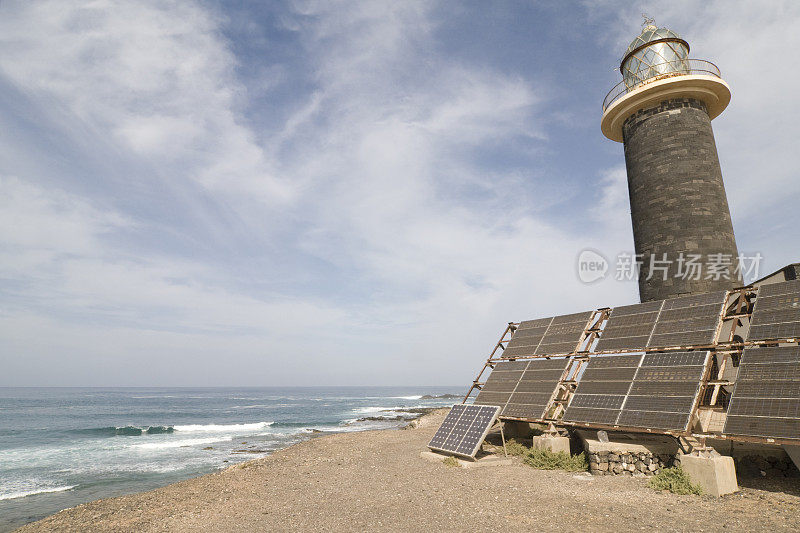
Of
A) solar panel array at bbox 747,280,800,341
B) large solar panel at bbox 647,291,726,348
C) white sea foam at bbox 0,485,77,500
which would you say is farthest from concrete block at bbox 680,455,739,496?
white sea foam at bbox 0,485,77,500

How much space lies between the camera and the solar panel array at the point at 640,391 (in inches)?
450

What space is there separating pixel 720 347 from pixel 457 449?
29.8ft

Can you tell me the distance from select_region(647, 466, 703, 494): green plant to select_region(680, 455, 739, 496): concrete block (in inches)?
5.5

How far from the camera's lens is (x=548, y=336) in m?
18.9

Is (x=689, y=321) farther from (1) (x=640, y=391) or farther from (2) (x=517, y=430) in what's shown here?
(2) (x=517, y=430)

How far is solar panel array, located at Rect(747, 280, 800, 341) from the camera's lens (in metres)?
11.0

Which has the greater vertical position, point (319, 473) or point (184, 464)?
point (319, 473)

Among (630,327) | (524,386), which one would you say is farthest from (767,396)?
(524,386)

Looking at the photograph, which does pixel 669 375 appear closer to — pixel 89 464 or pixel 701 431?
pixel 701 431

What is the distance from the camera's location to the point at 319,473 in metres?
15.4

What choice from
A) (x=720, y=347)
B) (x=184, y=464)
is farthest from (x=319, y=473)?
(x=184, y=464)

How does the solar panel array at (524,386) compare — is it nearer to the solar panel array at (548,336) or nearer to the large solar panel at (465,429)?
the solar panel array at (548,336)

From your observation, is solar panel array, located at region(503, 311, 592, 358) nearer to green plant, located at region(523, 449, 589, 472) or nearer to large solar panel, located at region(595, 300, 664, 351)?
large solar panel, located at region(595, 300, 664, 351)

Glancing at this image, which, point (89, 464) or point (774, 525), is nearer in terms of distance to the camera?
point (774, 525)
